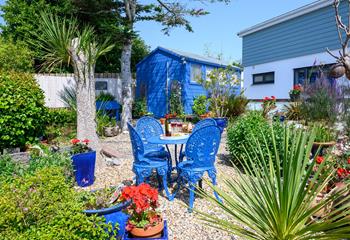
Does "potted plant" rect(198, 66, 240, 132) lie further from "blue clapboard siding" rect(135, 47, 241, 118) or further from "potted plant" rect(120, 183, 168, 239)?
"potted plant" rect(120, 183, 168, 239)

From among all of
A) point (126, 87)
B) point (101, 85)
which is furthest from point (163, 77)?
point (126, 87)

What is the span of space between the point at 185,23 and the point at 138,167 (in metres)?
9.18

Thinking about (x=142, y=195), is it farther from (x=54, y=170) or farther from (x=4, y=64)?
(x=4, y=64)

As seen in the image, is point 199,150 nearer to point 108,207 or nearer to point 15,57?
point 108,207

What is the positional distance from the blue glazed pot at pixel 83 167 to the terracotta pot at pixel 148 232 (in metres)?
2.20

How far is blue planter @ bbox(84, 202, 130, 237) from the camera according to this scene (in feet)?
8.21

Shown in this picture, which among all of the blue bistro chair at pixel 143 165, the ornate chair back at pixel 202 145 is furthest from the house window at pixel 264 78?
the blue bistro chair at pixel 143 165

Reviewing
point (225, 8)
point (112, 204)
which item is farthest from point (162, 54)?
point (112, 204)

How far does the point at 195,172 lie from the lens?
3.68m

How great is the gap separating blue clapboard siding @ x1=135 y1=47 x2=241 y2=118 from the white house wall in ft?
7.61

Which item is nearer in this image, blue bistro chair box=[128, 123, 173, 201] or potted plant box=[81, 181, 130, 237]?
potted plant box=[81, 181, 130, 237]

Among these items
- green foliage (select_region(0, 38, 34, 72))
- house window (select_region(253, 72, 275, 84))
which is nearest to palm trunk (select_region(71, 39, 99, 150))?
green foliage (select_region(0, 38, 34, 72))

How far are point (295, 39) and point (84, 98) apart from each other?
36.6 ft

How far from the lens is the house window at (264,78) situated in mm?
14259
